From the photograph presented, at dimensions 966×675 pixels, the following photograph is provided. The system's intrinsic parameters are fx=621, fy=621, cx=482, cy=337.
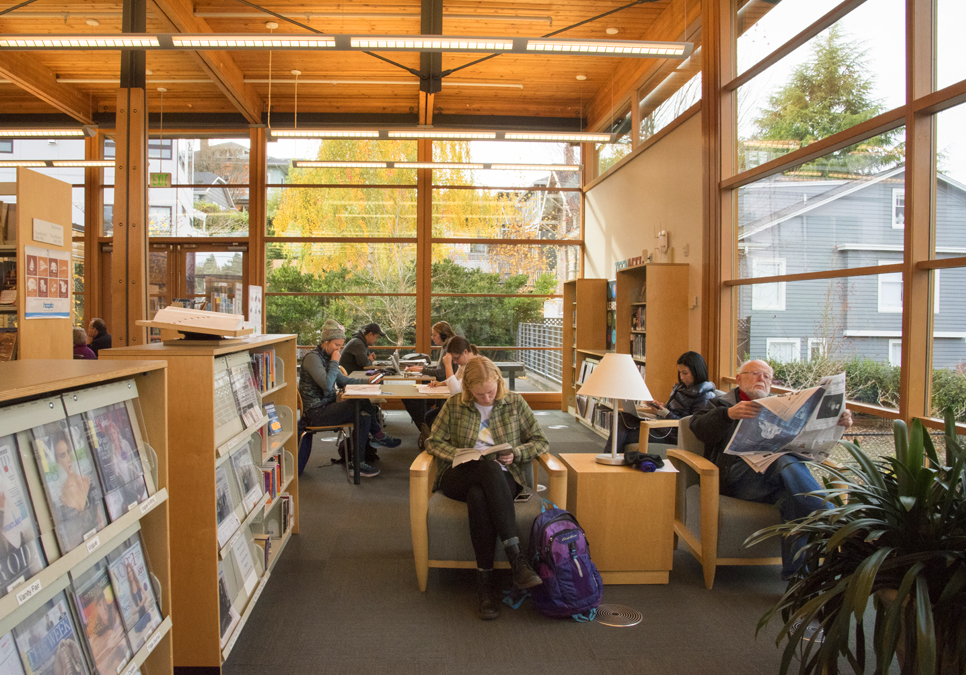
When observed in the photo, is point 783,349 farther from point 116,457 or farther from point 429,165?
point 429,165

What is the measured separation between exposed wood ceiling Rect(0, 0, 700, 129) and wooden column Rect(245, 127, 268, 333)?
400mm

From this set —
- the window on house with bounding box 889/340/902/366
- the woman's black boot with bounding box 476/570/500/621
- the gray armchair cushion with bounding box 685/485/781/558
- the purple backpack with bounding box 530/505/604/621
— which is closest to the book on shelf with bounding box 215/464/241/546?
the woman's black boot with bounding box 476/570/500/621

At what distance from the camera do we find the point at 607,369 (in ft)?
11.3

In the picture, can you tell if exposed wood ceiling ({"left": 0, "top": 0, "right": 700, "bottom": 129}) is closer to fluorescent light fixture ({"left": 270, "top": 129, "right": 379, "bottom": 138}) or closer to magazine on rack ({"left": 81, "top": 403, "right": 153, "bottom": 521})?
fluorescent light fixture ({"left": 270, "top": 129, "right": 379, "bottom": 138})

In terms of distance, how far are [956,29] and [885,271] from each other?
137cm

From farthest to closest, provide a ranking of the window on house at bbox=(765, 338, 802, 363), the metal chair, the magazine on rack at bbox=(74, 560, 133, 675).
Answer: the metal chair < the window on house at bbox=(765, 338, 802, 363) < the magazine on rack at bbox=(74, 560, 133, 675)

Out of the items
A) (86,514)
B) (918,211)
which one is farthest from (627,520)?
(86,514)

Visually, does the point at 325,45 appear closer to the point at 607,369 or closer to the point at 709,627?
the point at 607,369

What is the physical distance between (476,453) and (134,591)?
1802 mm

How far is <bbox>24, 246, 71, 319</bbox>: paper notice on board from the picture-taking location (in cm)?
337

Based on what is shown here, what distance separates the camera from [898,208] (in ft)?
12.4

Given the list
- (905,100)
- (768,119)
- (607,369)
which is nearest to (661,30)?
(768,119)

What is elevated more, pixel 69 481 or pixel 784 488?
pixel 69 481

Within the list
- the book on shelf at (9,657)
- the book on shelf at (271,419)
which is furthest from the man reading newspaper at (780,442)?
the book on shelf at (9,657)
